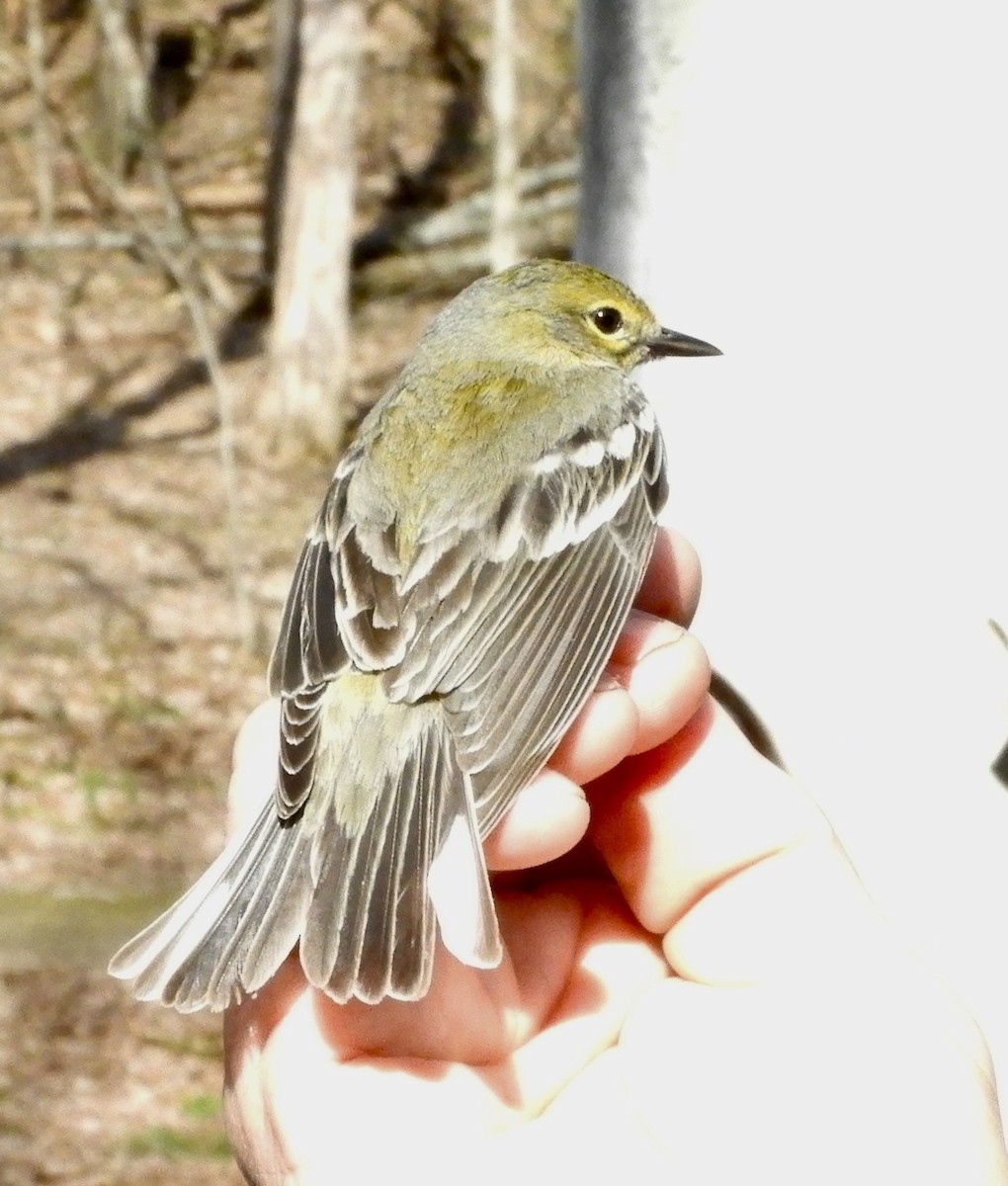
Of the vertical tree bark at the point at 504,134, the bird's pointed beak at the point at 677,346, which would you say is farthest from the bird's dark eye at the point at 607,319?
the vertical tree bark at the point at 504,134

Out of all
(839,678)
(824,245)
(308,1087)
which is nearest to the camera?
(308,1087)

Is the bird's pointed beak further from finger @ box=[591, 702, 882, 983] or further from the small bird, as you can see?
finger @ box=[591, 702, 882, 983]

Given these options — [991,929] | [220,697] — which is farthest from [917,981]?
[220,697]

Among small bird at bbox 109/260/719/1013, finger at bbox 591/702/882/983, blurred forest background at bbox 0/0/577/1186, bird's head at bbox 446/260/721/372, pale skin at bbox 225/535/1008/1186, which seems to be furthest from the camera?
blurred forest background at bbox 0/0/577/1186

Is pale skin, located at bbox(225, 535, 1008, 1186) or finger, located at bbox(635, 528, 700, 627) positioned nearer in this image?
pale skin, located at bbox(225, 535, 1008, 1186)

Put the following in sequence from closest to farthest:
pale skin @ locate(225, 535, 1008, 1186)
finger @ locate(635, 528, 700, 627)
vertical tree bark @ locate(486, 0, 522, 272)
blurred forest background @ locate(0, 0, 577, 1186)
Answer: pale skin @ locate(225, 535, 1008, 1186) < finger @ locate(635, 528, 700, 627) < blurred forest background @ locate(0, 0, 577, 1186) < vertical tree bark @ locate(486, 0, 522, 272)

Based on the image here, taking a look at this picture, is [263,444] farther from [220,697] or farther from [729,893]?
[729,893]

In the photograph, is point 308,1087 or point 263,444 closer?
point 308,1087

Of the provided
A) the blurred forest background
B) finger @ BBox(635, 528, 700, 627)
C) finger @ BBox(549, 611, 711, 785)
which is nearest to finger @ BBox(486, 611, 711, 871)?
finger @ BBox(549, 611, 711, 785)
